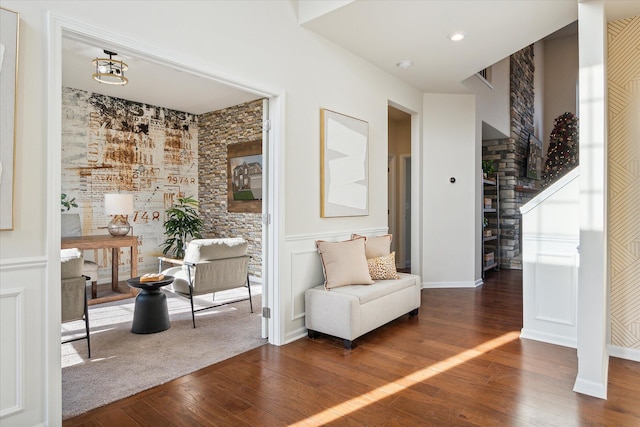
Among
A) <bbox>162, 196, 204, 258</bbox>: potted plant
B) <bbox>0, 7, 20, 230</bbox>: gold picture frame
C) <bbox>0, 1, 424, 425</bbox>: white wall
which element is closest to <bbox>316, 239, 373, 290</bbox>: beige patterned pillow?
<bbox>0, 1, 424, 425</bbox>: white wall

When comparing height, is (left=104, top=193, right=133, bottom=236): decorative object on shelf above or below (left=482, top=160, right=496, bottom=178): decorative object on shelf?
below

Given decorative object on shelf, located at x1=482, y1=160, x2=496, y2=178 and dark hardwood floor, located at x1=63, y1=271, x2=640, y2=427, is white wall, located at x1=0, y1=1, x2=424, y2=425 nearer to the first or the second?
dark hardwood floor, located at x1=63, y1=271, x2=640, y2=427

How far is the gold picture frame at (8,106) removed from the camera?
5.89 feet

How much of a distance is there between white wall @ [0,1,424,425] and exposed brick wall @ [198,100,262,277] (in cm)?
218

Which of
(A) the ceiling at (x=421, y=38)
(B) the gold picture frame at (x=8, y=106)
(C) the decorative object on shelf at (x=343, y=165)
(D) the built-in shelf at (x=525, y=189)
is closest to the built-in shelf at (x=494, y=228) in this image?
(D) the built-in shelf at (x=525, y=189)

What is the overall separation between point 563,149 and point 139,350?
7.37 metres

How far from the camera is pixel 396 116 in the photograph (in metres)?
6.77

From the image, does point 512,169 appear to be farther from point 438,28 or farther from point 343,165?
point 343,165

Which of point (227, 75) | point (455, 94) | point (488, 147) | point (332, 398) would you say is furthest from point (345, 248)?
point (488, 147)

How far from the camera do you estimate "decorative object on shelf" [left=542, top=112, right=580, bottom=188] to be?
6.85m

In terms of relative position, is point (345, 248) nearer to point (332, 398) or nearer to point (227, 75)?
point (332, 398)

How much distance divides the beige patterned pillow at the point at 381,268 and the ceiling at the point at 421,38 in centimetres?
205

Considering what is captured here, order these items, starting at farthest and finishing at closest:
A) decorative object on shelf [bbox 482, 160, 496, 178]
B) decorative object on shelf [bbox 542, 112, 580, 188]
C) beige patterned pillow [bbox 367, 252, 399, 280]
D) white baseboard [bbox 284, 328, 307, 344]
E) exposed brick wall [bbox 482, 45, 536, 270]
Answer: exposed brick wall [bbox 482, 45, 536, 270] → decorative object on shelf [bbox 542, 112, 580, 188] → decorative object on shelf [bbox 482, 160, 496, 178] → beige patterned pillow [bbox 367, 252, 399, 280] → white baseboard [bbox 284, 328, 307, 344]

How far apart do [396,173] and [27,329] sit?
6219 millimetres
